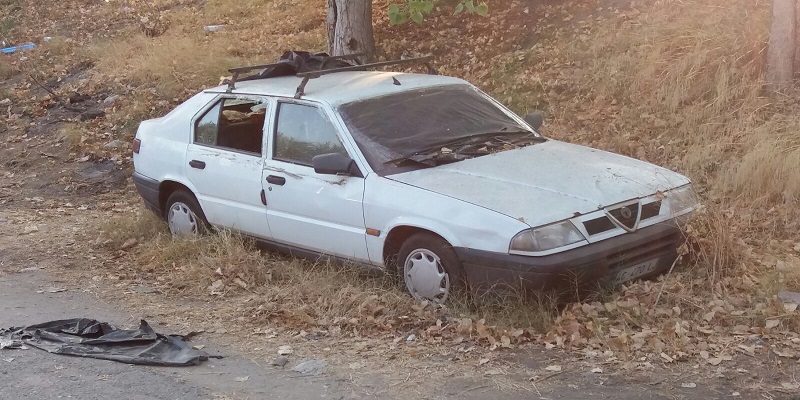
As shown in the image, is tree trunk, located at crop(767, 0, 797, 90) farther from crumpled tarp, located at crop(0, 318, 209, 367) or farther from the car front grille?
crumpled tarp, located at crop(0, 318, 209, 367)

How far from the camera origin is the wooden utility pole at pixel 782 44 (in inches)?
355

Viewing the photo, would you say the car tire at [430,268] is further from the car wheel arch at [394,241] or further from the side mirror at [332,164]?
the side mirror at [332,164]

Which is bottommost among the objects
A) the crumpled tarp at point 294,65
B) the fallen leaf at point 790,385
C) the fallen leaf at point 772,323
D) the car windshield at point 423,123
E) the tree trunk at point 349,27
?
the fallen leaf at point 790,385

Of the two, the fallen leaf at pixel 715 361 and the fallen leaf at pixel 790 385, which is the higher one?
the fallen leaf at pixel 715 361

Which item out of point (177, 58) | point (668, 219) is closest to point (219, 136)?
point (668, 219)

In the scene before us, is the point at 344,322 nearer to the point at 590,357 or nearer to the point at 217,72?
the point at 590,357

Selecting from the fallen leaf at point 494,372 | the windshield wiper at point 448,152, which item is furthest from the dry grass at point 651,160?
the windshield wiper at point 448,152

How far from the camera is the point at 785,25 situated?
9.05 metres

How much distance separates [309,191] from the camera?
6.43 meters

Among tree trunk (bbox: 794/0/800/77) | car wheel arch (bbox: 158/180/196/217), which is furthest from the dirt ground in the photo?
tree trunk (bbox: 794/0/800/77)

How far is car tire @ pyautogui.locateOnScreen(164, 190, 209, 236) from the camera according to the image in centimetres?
759

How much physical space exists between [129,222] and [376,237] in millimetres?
3407

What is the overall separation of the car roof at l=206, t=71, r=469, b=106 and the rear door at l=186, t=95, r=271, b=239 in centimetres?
14

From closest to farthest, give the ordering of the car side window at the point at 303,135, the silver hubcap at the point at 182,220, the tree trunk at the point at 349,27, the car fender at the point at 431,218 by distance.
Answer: the car fender at the point at 431,218
the car side window at the point at 303,135
the silver hubcap at the point at 182,220
the tree trunk at the point at 349,27
